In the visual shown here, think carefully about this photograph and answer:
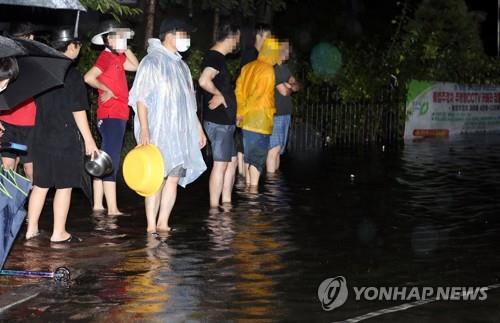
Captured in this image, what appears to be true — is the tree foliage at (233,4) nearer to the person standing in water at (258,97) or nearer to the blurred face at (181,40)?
the person standing in water at (258,97)

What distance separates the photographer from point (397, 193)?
13.3 m

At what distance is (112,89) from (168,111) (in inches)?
51.1

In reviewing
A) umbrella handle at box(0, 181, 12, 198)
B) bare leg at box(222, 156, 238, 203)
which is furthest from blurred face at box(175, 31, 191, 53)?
umbrella handle at box(0, 181, 12, 198)

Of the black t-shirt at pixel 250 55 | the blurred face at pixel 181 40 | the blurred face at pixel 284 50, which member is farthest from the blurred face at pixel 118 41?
the blurred face at pixel 284 50

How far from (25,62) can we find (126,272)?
67.0 inches

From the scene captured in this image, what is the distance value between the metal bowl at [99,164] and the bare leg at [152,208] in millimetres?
832

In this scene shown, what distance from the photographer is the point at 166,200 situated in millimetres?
10094

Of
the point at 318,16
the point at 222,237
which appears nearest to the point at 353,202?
the point at 222,237

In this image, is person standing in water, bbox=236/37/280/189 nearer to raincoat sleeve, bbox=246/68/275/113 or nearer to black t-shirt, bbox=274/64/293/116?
raincoat sleeve, bbox=246/68/275/113

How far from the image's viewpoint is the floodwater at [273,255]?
23.5 ft

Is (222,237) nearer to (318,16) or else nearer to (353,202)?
(353,202)

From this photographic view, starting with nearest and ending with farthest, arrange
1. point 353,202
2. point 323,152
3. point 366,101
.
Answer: point 353,202
point 323,152
point 366,101

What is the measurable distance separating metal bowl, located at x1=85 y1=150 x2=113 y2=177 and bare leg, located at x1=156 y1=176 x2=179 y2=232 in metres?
0.89
